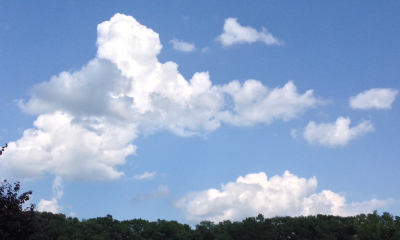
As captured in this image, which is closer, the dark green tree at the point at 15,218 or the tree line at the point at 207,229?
the dark green tree at the point at 15,218

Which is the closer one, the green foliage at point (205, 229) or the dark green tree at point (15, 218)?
the dark green tree at point (15, 218)

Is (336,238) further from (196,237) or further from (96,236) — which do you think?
(96,236)

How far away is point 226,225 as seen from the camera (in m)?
92.4

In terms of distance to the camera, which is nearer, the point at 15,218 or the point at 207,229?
the point at 15,218

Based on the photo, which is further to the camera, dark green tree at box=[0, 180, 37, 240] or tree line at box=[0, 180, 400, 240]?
tree line at box=[0, 180, 400, 240]

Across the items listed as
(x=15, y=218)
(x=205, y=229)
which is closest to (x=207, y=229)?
(x=205, y=229)

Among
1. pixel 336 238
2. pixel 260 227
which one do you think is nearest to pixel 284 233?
pixel 260 227

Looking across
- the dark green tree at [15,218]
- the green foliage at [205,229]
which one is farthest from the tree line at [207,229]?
the dark green tree at [15,218]

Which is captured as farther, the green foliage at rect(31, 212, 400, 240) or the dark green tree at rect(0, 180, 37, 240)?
the green foliage at rect(31, 212, 400, 240)

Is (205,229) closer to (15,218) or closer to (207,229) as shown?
(207,229)

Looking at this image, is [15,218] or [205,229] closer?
[15,218]

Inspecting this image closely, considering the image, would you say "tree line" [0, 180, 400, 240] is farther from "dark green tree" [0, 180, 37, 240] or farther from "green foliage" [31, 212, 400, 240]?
"dark green tree" [0, 180, 37, 240]

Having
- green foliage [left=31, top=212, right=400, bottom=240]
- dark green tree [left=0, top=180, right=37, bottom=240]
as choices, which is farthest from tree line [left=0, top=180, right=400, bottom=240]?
dark green tree [left=0, top=180, right=37, bottom=240]

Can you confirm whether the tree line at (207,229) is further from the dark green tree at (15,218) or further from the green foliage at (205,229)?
the dark green tree at (15,218)
